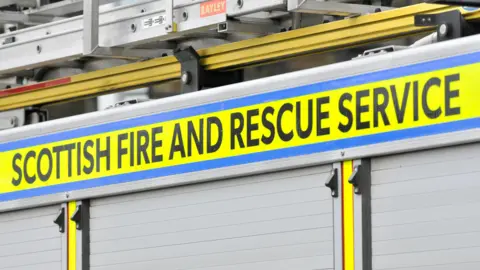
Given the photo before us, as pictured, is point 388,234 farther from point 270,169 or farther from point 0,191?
point 0,191

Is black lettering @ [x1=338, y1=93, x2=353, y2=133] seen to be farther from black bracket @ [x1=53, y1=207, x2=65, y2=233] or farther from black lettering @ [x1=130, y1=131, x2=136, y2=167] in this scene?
black bracket @ [x1=53, y1=207, x2=65, y2=233]

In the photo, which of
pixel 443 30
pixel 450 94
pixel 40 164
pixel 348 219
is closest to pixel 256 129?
pixel 348 219

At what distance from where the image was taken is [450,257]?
4.66 metres

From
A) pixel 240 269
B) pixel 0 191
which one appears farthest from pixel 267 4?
pixel 0 191

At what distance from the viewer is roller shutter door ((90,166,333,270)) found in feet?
17.2

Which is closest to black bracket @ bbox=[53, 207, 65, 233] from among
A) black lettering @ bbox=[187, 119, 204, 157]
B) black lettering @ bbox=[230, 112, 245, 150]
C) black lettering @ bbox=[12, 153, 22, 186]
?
black lettering @ bbox=[12, 153, 22, 186]

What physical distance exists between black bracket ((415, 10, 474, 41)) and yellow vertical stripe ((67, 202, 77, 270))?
6.40 ft

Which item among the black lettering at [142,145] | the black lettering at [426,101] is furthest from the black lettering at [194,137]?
the black lettering at [426,101]

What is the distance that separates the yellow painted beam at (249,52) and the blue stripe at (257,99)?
321 mm

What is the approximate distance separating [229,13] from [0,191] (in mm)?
1606

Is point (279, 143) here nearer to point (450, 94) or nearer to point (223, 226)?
point (223, 226)

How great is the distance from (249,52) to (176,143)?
47cm

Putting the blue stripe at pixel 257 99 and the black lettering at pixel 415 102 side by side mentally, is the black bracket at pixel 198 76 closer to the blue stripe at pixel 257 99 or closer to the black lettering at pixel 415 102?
the blue stripe at pixel 257 99

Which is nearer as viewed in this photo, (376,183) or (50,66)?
(376,183)
